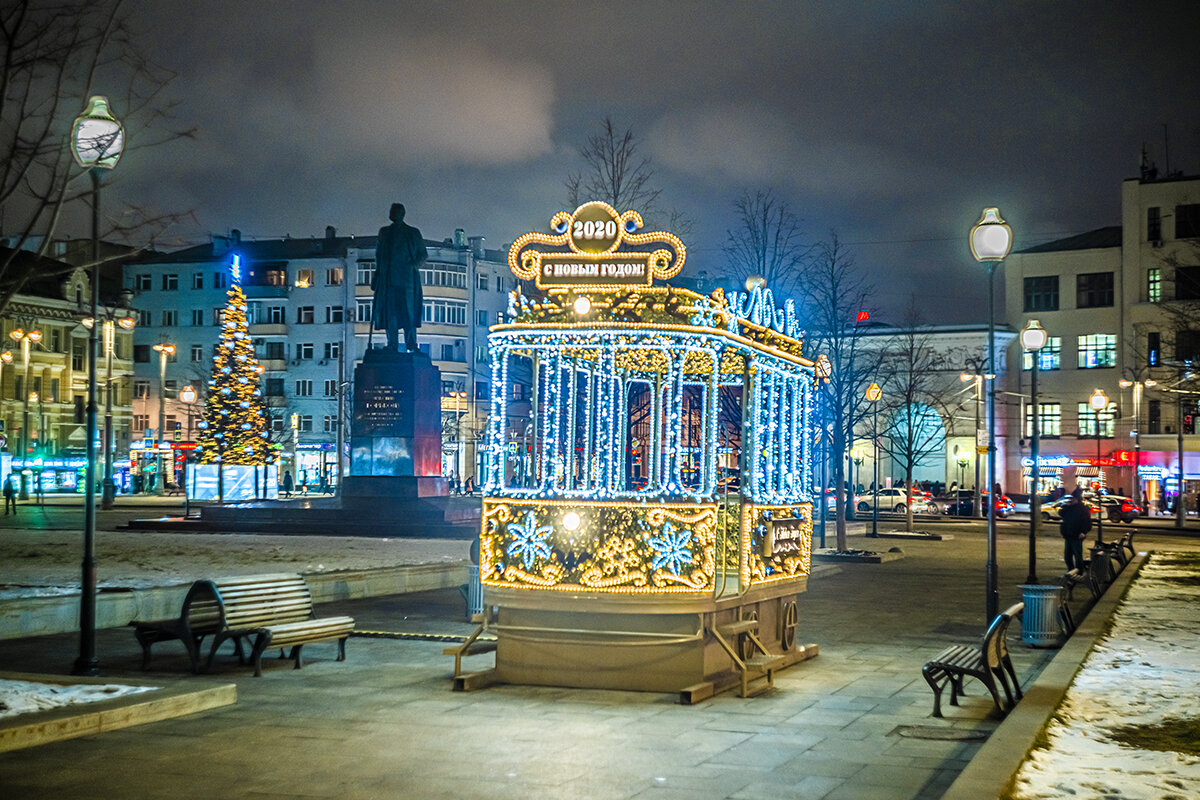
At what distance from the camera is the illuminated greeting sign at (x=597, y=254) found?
12.4m

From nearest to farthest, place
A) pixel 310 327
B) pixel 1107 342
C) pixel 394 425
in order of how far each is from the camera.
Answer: pixel 394 425, pixel 1107 342, pixel 310 327

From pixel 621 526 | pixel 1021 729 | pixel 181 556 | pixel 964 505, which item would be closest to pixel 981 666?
pixel 1021 729

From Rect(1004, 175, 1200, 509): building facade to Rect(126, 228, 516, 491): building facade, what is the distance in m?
33.6

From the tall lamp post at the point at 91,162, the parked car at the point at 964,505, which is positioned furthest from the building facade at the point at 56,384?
the tall lamp post at the point at 91,162

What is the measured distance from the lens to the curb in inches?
304

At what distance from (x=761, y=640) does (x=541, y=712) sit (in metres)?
3.27

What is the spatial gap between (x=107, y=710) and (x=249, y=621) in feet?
10.4

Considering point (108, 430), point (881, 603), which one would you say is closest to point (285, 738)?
point (881, 603)

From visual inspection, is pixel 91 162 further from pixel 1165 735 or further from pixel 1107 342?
pixel 1107 342

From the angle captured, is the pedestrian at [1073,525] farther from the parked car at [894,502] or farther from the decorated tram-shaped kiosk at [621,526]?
the parked car at [894,502]

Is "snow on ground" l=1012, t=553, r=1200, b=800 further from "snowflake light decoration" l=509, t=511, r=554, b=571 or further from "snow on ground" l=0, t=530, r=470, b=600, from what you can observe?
"snow on ground" l=0, t=530, r=470, b=600

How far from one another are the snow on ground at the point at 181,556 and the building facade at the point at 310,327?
52.7m

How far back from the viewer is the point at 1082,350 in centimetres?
7775

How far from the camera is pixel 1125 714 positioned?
10.8 meters
